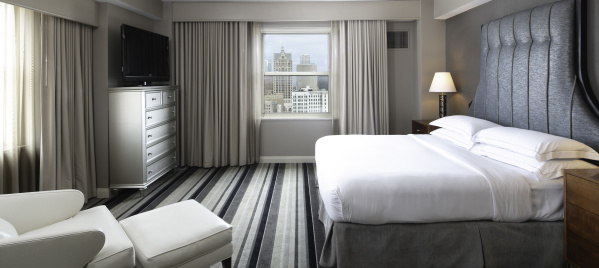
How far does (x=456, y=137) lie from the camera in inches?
139

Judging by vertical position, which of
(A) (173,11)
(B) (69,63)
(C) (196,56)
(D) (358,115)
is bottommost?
(D) (358,115)

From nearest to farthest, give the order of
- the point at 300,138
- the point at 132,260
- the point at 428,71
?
the point at 132,260 → the point at 428,71 → the point at 300,138

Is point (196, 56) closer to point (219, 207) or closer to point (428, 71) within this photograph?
point (219, 207)

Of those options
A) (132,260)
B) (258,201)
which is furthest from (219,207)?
(132,260)

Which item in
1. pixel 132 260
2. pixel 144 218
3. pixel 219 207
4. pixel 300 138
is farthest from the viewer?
pixel 300 138

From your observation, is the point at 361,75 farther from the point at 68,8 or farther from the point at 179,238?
the point at 179,238

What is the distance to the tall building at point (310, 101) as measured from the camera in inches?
235

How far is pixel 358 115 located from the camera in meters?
5.61

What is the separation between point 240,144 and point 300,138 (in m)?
0.87

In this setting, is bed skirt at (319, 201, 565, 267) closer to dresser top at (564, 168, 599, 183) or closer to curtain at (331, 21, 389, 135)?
dresser top at (564, 168, 599, 183)

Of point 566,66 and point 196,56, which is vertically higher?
point 196,56

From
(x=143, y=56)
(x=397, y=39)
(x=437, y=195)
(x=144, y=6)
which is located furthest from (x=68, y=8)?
(x=397, y=39)

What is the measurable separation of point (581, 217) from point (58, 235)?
2447 mm

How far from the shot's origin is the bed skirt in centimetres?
220
